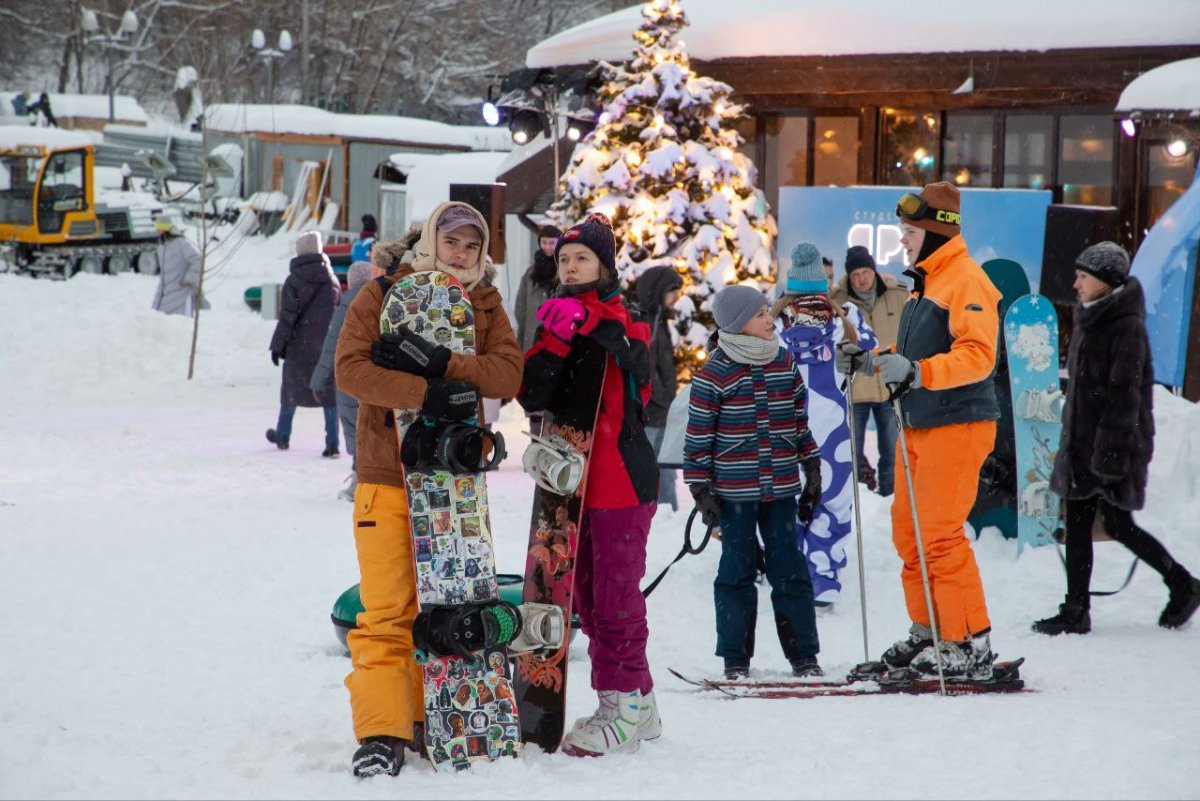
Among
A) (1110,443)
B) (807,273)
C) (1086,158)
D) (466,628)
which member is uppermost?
(1086,158)

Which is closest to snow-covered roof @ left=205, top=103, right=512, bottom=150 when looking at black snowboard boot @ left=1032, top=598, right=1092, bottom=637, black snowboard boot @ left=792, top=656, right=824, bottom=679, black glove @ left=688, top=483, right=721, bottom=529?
black snowboard boot @ left=1032, top=598, right=1092, bottom=637

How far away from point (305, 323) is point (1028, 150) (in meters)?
7.76

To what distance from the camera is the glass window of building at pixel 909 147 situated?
46.9ft

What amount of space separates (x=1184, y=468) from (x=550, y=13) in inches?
1997

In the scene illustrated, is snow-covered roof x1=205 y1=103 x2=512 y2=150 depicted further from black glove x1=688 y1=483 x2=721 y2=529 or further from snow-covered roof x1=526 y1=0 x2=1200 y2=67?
black glove x1=688 y1=483 x2=721 y2=529

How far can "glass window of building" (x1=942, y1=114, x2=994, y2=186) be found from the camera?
14086mm

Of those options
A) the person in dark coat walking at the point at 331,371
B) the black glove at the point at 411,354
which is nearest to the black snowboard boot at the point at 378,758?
the black glove at the point at 411,354

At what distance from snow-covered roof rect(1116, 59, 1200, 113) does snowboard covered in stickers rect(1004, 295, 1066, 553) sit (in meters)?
5.08

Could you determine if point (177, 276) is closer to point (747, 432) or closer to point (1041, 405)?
point (1041, 405)

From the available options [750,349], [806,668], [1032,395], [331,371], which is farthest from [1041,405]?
[331,371]

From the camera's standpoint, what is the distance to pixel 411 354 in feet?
12.6

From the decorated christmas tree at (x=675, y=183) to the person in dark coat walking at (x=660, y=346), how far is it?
289 centimetres

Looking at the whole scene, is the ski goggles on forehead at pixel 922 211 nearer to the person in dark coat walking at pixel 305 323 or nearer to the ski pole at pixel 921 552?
the ski pole at pixel 921 552

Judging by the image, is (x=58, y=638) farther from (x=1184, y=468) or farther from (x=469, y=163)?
(x=469, y=163)
